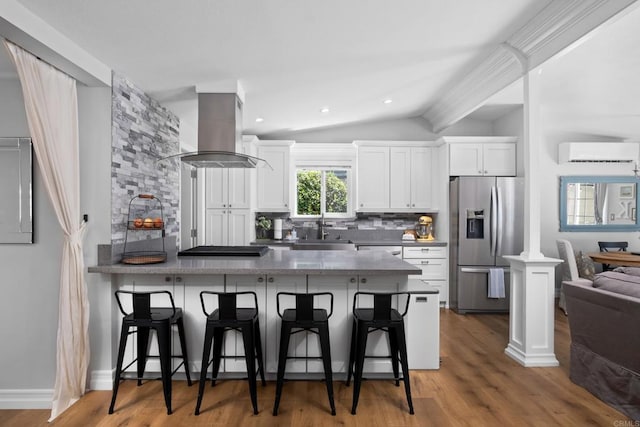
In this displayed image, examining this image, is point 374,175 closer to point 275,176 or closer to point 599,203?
point 275,176

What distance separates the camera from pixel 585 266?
482cm

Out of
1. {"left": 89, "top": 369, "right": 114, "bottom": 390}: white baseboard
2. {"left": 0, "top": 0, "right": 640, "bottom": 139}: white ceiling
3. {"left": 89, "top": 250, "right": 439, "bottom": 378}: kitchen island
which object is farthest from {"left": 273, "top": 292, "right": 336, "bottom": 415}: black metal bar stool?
{"left": 0, "top": 0, "right": 640, "bottom": 139}: white ceiling

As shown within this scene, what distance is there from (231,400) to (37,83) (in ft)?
8.03

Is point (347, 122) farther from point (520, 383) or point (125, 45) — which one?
point (520, 383)

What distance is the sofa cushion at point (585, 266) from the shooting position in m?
4.78

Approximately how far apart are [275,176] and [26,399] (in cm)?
372

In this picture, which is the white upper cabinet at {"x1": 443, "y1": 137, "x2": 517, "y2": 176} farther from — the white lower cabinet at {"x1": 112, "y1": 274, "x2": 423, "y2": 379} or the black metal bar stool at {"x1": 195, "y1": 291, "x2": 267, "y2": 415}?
the black metal bar stool at {"x1": 195, "y1": 291, "x2": 267, "y2": 415}

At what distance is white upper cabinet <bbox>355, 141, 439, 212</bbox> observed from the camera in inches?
218

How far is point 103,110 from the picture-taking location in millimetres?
2787

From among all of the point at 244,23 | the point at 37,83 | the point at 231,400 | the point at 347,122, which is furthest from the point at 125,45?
the point at 347,122

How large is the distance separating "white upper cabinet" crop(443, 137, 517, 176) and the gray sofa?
2625mm

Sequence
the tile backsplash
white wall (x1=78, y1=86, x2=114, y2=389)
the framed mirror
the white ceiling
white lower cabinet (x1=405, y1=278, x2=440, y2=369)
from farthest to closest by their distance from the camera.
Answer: the tile backsplash < the framed mirror < white lower cabinet (x1=405, y1=278, x2=440, y2=369) < white wall (x1=78, y1=86, x2=114, y2=389) < the white ceiling

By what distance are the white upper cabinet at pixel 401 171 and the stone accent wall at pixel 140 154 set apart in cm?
273

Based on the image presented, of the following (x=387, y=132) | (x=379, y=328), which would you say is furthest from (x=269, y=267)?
(x=387, y=132)
